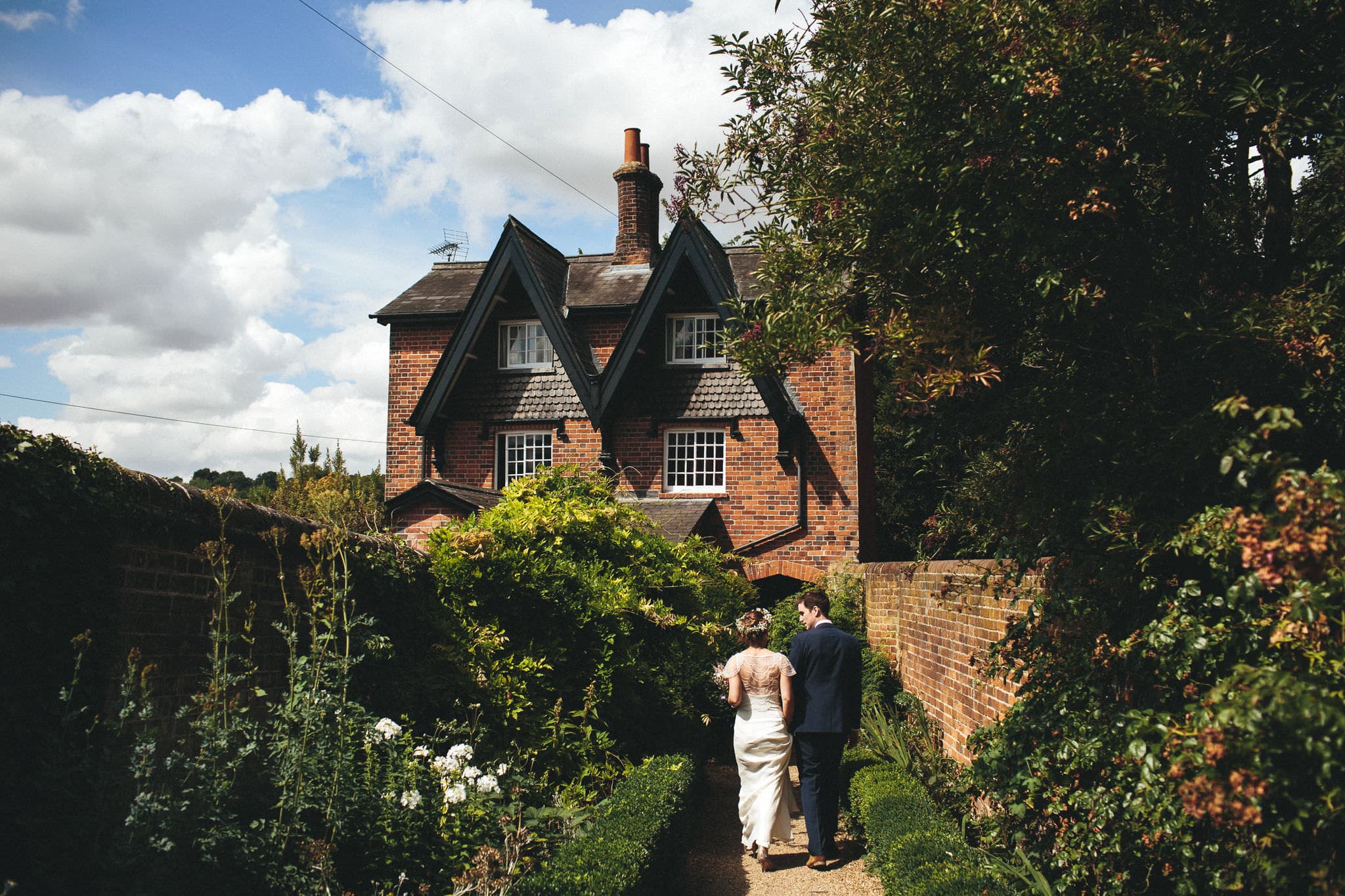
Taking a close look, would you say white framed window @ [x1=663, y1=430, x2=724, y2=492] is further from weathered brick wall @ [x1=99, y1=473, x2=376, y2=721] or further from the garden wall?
weathered brick wall @ [x1=99, y1=473, x2=376, y2=721]

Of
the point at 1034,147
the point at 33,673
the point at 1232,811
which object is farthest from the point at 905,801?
the point at 33,673

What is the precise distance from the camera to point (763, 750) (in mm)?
6871

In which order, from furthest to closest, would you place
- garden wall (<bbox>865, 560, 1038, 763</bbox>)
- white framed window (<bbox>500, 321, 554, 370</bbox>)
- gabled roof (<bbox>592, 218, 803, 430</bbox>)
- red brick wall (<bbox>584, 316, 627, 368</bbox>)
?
red brick wall (<bbox>584, 316, 627, 368</bbox>) → white framed window (<bbox>500, 321, 554, 370</bbox>) → gabled roof (<bbox>592, 218, 803, 430</bbox>) → garden wall (<bbox>865, 560, 1038, 763</bbox>)

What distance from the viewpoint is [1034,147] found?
3525 mm

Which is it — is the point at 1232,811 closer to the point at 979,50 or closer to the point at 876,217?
the point at 876,217

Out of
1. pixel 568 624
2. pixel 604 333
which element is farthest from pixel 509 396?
pixel 568 624

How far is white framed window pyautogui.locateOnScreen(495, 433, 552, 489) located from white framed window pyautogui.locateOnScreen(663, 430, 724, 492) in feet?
8.13

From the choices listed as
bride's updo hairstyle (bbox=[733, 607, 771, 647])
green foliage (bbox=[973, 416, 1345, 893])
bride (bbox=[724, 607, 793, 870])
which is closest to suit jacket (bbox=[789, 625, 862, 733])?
bride (bbox=[724, 607, 793, 870])

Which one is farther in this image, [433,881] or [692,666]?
[692,666]

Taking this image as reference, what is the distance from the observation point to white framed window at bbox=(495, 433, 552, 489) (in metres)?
18.2

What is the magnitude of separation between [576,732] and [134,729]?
3.62 m

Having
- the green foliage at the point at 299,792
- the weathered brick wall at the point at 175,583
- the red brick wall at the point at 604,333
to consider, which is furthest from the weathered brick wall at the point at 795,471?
the green foliage at the point at 299,792

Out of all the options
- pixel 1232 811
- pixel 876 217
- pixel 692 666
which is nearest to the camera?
pixel 1232 811

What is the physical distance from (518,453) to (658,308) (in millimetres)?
4120
